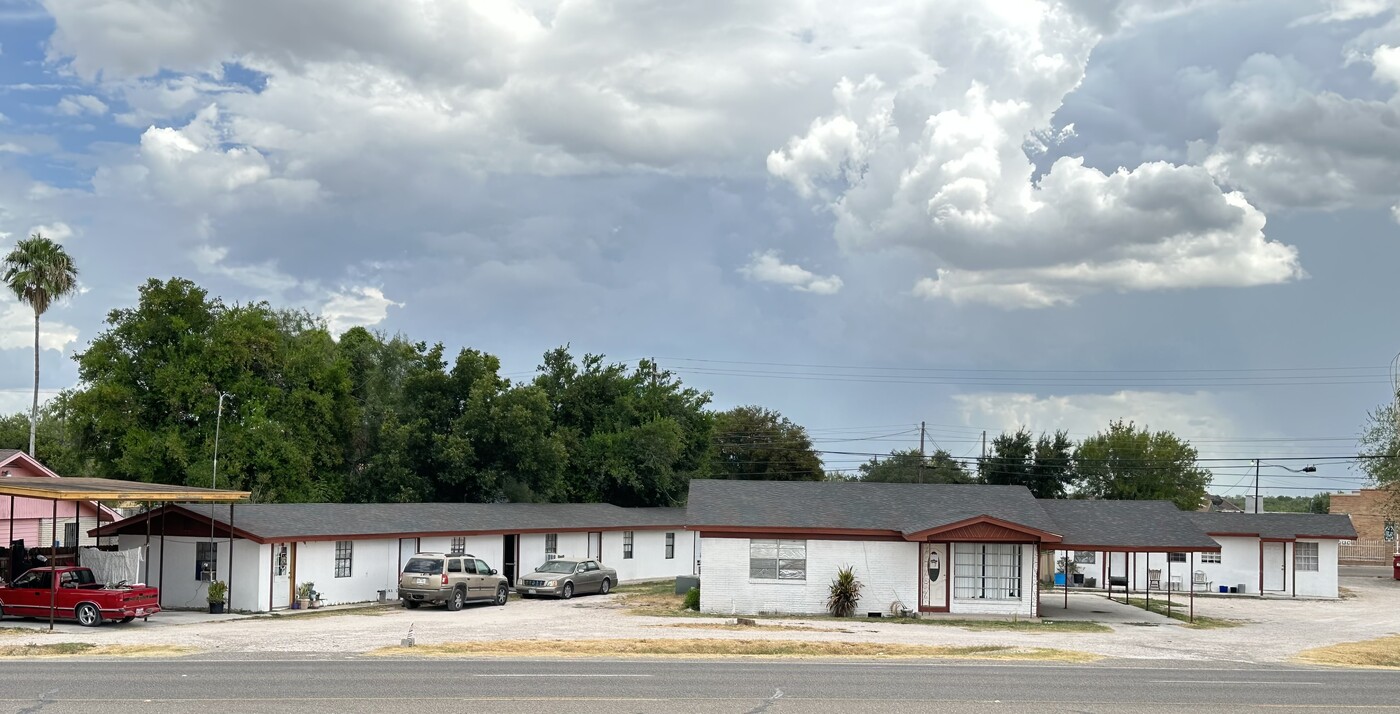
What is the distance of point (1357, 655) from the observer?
3091cm

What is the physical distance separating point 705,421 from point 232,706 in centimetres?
5583

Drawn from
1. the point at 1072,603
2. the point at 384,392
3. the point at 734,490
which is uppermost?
the point at 384,392

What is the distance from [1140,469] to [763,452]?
28.7 m

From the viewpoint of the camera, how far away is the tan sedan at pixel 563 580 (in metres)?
46.9

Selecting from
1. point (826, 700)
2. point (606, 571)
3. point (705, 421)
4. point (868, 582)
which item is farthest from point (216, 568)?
point (705, 421)

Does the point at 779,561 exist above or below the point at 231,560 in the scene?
below

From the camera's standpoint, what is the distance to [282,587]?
40.5 metres

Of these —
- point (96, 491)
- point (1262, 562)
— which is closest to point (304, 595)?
point (96, 491)

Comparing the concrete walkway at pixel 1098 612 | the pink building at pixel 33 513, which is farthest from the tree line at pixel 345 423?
the concrete walkway at pixel 1098 612

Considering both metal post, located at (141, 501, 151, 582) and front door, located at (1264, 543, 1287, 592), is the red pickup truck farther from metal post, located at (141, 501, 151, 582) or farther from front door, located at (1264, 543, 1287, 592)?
front door, located at (1264, 543, 1287, 592)

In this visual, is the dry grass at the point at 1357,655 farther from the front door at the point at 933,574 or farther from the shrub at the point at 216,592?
the shrub at the point at 216,592

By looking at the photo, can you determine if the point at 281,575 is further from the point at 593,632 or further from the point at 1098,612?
the point at 1098,612

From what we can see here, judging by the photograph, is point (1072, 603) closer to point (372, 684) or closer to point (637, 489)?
point (637, 489)

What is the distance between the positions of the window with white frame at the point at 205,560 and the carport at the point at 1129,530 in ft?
92.5
